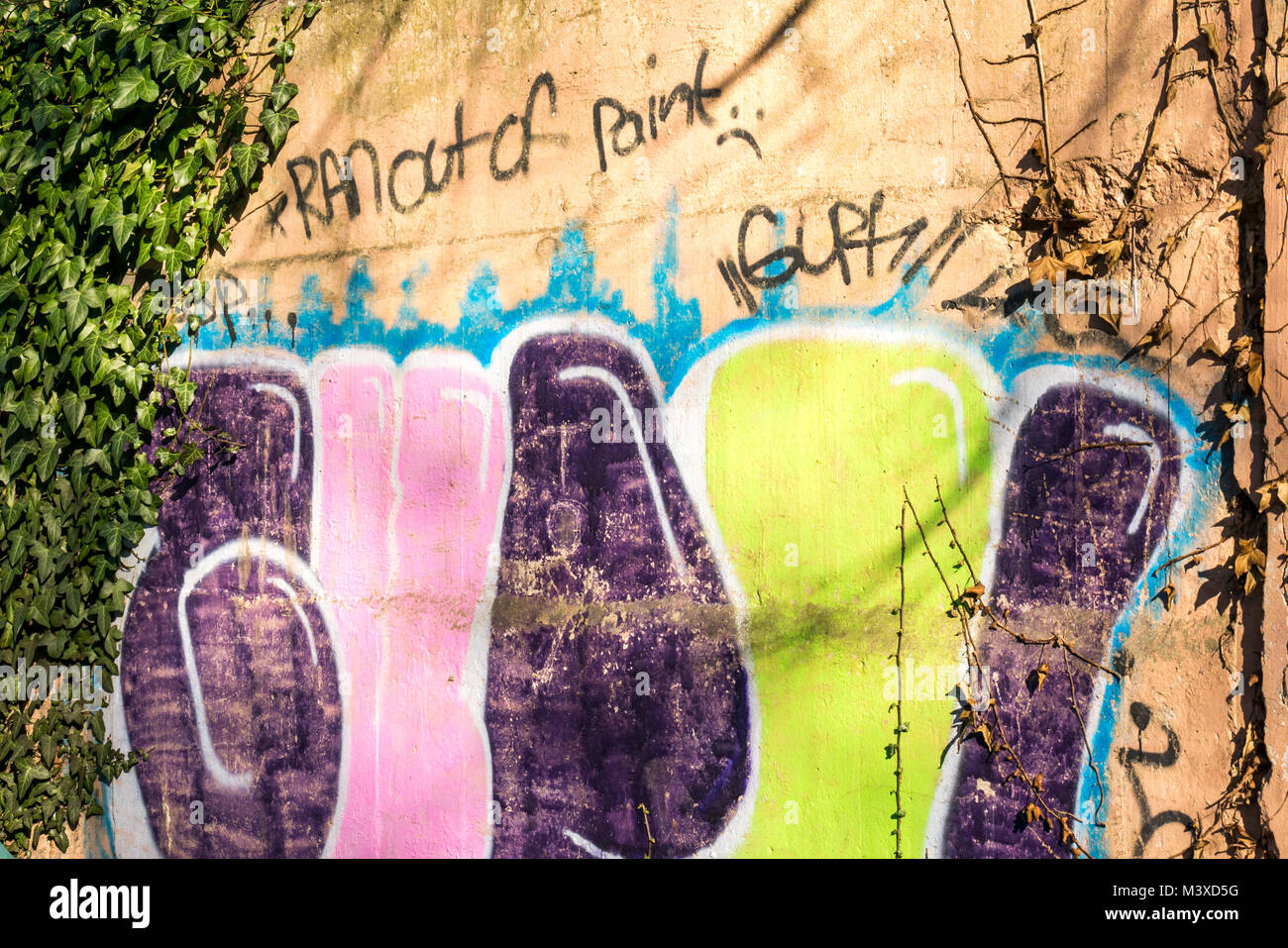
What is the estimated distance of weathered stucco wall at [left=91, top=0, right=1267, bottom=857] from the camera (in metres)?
3.08

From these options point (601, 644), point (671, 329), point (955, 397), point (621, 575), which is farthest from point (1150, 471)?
point (601, 644)

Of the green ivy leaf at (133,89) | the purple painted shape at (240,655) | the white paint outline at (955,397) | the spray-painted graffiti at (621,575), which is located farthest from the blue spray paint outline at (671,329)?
the green ivy leaf at (133,89)

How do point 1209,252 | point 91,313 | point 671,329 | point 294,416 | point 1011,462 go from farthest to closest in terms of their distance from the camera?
point 91,313
point 294,416
point 671,329
point 1011,462
point 1209,252

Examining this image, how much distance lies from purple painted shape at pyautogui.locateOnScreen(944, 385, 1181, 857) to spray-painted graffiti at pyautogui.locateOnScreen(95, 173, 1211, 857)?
1 centimetres

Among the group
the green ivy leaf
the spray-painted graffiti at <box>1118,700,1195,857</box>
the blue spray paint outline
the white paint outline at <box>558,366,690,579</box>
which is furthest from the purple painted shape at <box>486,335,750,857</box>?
the green ivy leaf

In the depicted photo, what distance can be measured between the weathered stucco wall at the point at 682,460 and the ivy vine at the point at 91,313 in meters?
0.21

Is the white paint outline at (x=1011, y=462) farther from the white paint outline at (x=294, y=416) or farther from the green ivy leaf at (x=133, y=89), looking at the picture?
the green ivy leaf at (x=133, y=89)

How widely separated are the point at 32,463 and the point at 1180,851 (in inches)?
187

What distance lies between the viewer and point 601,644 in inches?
133

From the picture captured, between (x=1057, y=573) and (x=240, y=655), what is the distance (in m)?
3.23

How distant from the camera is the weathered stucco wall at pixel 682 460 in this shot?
121 inches

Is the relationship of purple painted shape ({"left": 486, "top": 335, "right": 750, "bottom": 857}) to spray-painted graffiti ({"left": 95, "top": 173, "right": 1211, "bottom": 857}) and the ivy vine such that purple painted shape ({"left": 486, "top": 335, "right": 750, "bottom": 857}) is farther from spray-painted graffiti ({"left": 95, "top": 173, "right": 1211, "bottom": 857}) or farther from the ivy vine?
the ivy vine

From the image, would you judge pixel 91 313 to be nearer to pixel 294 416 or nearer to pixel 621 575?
pixel 294 416
